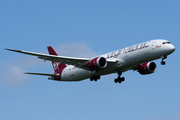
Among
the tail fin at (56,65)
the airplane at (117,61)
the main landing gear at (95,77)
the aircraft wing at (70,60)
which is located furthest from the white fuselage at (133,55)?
the tail fin at (56,65)

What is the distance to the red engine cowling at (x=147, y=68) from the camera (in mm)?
48125

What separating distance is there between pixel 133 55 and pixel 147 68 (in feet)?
21.7

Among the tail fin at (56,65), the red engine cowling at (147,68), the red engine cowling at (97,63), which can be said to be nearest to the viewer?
the red engine cowling at (97,63)

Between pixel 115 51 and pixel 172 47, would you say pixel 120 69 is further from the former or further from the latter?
pixel 172 47

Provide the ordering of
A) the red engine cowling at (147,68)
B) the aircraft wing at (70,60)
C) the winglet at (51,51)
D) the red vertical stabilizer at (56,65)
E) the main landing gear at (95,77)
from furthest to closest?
the winglet at (51,51), the red vertical stabilizer at (56,65), the red engine cowling at (147,68), the main landing gear at (95,77), the aircraft wing at (70,60)

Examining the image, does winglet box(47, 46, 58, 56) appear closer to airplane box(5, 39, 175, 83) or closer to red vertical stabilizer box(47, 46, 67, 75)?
red vertical stabilizer box(47, 46, 67, 75)

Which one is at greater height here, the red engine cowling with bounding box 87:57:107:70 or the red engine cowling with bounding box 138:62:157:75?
the red engine cowling with bounding box 138:62:157:75

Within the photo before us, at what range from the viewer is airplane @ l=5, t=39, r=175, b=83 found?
135 ft

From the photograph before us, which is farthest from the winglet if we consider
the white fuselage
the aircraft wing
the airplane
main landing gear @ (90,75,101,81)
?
main landing gear @ (90,75,101,81)

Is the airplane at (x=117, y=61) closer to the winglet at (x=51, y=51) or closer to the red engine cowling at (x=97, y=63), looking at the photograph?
the red engine cowling at (x=97, y=63)

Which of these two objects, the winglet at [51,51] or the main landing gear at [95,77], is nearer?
the main landing gear at [95,77]

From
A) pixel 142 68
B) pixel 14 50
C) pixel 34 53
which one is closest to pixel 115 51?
pixel 142 68

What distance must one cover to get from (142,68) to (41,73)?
13687 millimetres

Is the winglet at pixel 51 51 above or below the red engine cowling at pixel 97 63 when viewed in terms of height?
above
